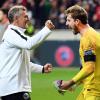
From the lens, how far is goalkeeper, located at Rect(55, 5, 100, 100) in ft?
24.7

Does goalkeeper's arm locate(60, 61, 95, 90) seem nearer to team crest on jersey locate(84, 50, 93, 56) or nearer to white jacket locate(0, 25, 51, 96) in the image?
team crest on jersey locate(84, 50, 93, 56)

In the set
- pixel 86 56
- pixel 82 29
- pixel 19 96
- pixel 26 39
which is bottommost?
pixel 19 96

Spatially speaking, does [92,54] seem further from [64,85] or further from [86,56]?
[64,85]

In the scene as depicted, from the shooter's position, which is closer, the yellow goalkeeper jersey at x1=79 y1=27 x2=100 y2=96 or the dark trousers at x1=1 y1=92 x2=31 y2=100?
the yellow goalkeeper jersey at x1=79 y1=27 x2=100 y2=96

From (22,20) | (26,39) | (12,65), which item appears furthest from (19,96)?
(22,20)

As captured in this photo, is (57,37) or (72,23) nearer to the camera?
(72,23)

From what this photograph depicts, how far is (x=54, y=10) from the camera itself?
27.8 metres

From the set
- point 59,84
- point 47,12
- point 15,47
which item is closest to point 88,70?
point 59,84

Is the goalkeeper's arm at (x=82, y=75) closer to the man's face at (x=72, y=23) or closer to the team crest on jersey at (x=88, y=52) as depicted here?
the team crest on jersey at (x=88, y=52)

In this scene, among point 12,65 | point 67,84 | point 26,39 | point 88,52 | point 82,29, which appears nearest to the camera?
point 67,84

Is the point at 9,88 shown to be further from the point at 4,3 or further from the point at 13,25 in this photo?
the point at 4,3

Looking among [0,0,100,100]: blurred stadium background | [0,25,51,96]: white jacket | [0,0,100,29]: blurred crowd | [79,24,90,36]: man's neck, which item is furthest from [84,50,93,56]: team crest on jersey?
[0,0,100,29]: blurred crowd

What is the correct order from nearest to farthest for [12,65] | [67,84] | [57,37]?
[67,84], [12,65], [57,37]

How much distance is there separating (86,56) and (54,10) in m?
20.2
